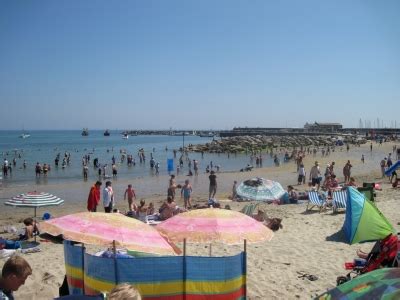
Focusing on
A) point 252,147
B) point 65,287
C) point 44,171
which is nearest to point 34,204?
point 65,287

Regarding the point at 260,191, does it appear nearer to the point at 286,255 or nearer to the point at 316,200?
the point at 316,200

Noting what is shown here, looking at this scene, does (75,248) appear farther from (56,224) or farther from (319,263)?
(319,263)

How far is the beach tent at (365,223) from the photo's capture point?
23.6ft

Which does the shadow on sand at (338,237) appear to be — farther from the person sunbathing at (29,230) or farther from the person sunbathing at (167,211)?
the person sunbathing at (29,230)

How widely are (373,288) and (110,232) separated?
3.35m

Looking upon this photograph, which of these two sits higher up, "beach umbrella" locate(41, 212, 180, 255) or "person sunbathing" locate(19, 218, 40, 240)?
"beach umbrella" locate(41, 212, 180, 255)

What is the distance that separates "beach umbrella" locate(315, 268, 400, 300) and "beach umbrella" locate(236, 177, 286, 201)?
1177 cm

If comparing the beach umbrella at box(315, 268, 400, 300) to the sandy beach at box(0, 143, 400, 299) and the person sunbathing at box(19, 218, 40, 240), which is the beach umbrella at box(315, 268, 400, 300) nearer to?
the sandy beach at box(0, 143, 400, 299)

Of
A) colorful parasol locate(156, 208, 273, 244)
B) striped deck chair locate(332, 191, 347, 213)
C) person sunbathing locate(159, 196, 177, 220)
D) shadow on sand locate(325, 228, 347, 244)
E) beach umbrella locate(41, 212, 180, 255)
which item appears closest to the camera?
beach umbrella locate(41, 212, 180, 255)

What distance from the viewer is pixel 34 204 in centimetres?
1067

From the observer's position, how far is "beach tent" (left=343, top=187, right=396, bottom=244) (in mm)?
7199

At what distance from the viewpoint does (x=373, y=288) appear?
3.19 m

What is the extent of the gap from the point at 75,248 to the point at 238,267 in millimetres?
2282

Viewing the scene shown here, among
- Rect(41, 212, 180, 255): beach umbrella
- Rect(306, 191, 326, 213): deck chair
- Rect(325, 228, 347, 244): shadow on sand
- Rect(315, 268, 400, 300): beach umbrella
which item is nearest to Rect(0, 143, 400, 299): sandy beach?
Rect(325, 228, 347, 244): shadow on sand
